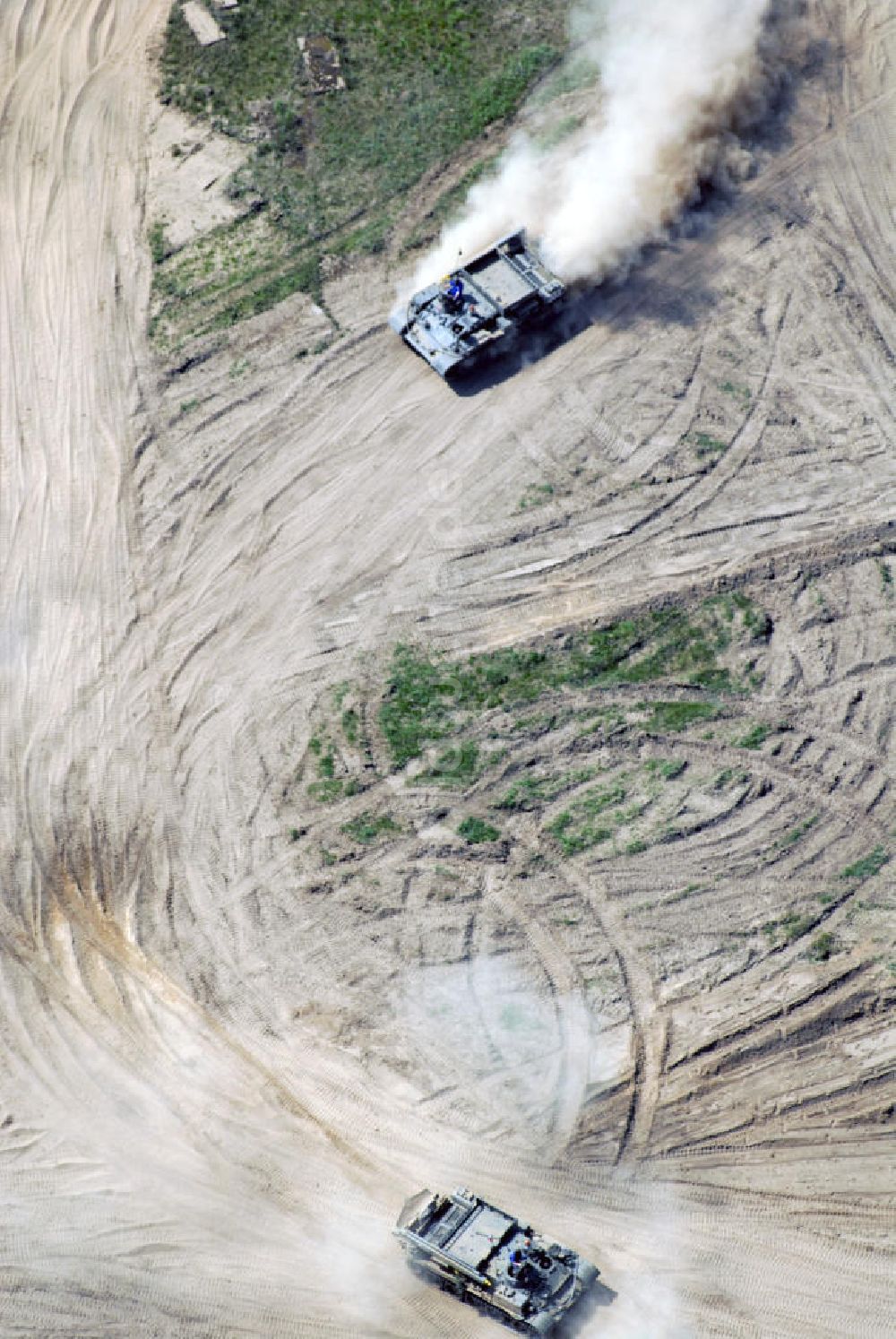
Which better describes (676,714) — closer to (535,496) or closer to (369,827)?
(535,496)

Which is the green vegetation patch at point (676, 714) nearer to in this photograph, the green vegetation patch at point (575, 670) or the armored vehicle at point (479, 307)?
the green vegetation patch at point (575, 670)

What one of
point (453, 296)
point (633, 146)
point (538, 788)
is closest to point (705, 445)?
point (453, 296)

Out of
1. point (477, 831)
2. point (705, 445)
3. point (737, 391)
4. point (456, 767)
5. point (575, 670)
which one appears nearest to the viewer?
point (477, 831)

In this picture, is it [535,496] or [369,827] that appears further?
[535,496]

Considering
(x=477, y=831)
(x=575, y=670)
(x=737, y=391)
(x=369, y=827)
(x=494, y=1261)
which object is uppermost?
(x=737, y=391)

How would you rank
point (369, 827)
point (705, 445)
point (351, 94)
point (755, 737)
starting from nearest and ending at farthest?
point (369, 827) → point (755, 737) → point (705, 445) → point (351, 94)

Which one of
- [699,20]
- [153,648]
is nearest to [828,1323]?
[153,648]

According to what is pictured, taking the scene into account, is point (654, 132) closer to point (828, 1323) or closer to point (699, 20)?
point (699, 20)
